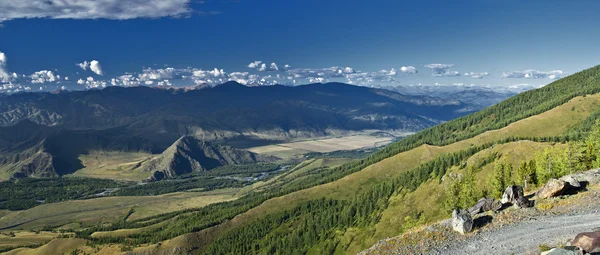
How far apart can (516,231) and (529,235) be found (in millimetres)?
1973

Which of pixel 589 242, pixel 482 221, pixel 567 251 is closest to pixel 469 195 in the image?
pixel 482 221

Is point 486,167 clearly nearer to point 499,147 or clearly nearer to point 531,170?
point 499,147

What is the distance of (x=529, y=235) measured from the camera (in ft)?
149

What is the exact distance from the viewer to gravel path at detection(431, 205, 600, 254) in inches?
1693

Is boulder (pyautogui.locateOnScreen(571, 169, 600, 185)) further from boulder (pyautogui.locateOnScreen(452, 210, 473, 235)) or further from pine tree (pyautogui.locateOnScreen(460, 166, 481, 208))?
pine tree (pyautogui.locateOnScreen(460, 166, 481, 208))

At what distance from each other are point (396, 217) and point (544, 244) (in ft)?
443

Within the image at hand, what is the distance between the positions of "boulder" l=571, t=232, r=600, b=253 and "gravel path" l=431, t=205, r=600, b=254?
661 centimetres

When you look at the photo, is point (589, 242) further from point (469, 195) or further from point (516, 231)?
point (469, 195)

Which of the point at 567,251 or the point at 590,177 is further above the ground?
the point at 567,251

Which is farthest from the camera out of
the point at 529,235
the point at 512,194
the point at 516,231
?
the point at 512,194

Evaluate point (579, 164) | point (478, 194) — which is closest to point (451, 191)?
point (478, 194)

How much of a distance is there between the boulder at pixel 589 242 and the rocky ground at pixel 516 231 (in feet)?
21.2

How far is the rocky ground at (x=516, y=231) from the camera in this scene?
43.8 meters

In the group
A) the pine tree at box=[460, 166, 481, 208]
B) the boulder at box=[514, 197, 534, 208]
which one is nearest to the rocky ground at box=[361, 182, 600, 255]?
the boulder at box=[514, 197, 534, 208]
